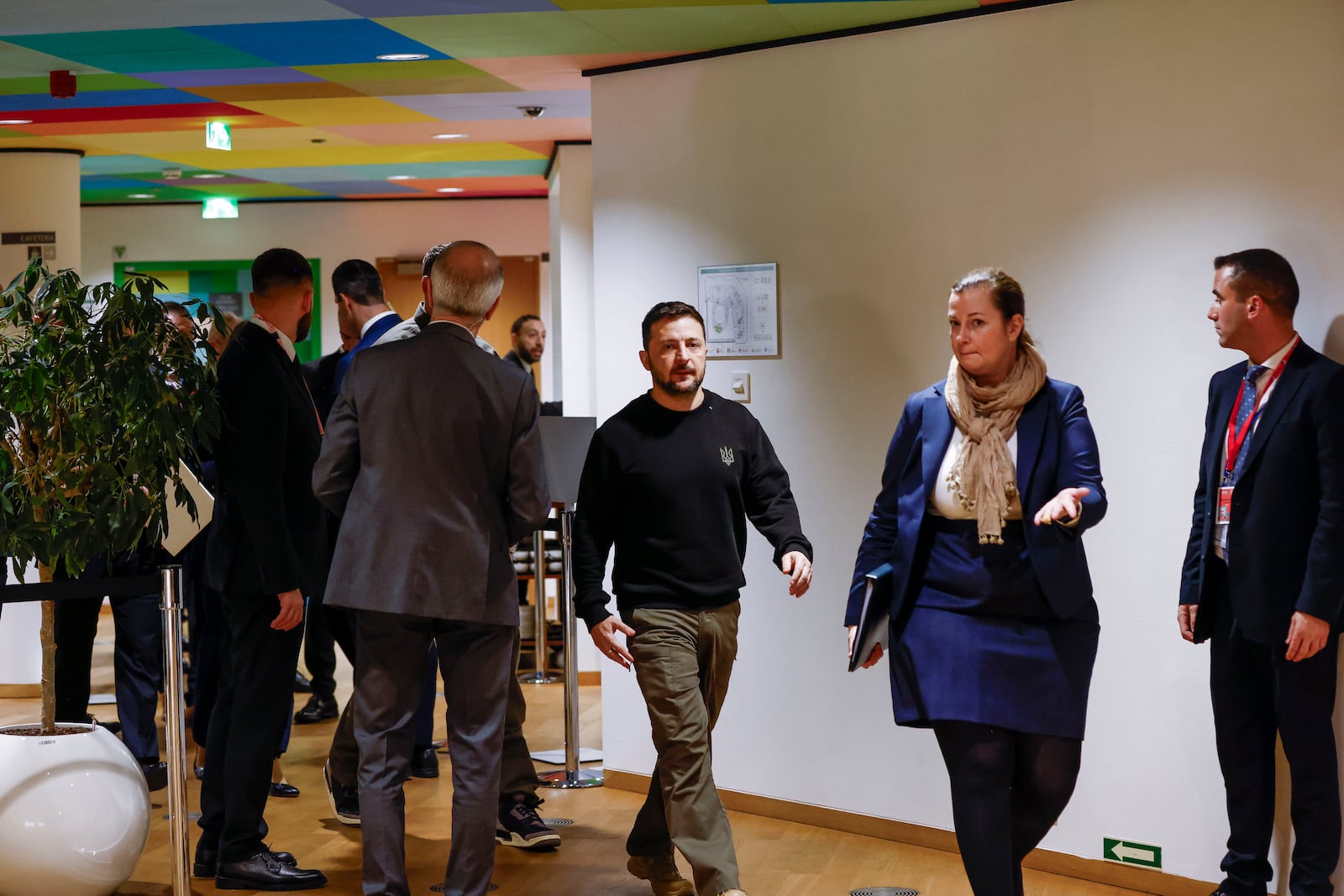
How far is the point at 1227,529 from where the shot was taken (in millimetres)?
3635

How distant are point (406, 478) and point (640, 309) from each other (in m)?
2.06

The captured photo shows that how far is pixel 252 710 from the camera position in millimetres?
3945

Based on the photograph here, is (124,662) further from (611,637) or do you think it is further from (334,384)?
(611,637)

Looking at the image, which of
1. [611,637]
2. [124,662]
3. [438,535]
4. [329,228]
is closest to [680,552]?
[611,637]

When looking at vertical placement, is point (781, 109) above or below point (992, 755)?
above

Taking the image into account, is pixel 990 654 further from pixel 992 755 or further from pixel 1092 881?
pixel 1092 881

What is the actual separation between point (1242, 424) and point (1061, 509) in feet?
3.71

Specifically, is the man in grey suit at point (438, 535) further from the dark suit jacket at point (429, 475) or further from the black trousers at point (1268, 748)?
the black trousers at point (1268, 748)

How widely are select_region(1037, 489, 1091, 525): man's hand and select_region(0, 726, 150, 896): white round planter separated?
2.56 meters

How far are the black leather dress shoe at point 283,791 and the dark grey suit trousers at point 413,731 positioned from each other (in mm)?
1823

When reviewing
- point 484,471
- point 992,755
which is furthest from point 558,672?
point 992,755

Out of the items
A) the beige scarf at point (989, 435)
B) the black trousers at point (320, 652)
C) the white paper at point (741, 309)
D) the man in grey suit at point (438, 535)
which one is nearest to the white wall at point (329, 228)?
the black trousers at point (320, 652)

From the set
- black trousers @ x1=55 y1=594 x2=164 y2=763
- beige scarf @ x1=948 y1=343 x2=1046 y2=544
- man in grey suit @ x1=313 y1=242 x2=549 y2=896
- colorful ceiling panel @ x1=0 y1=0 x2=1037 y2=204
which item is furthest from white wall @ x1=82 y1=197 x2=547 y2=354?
beige scarf @ x1=948 y1=343 x2=1046 y2=544

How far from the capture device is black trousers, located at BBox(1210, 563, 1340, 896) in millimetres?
3539
